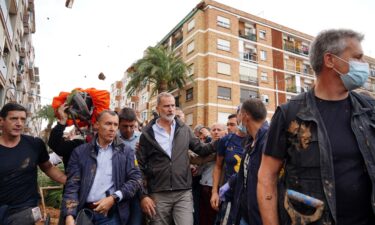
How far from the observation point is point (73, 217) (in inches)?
110

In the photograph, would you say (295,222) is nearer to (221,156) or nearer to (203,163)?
(221,156)

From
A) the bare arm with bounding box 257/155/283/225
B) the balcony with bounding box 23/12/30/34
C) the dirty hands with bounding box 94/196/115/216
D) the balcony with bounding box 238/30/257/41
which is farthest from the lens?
the balcony with bounding box 238/30/257/41

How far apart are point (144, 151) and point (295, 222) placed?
254cm

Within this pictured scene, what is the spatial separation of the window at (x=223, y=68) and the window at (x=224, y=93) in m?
1.63

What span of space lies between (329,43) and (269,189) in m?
1.01

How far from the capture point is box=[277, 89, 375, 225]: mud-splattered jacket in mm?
1583

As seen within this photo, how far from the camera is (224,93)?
90.2 feet

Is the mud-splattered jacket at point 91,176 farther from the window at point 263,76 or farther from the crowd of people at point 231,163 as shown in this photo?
the window at point 263,76

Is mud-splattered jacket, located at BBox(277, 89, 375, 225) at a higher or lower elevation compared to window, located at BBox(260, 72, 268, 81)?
lower

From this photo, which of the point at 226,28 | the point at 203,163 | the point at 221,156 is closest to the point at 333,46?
the point at 221,156

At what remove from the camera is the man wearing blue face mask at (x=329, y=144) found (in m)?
1.60

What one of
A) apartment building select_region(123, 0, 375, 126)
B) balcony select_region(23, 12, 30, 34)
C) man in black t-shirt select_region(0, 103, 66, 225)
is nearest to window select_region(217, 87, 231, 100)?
apartment building select_region(123, 0, 375, 126)

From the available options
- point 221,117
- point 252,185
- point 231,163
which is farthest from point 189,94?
point 252,185

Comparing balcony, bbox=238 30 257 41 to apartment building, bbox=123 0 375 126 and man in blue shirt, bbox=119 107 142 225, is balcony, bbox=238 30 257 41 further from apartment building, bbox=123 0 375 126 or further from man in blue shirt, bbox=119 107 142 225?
man in blue shirt, bbox=119 107 142 225
